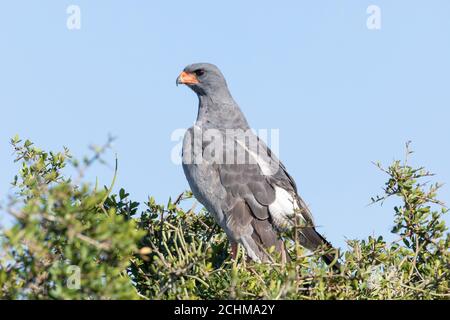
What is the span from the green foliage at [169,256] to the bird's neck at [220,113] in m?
1.26

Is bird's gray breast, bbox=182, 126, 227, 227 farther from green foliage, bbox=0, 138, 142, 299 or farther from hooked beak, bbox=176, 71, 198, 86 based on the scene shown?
green foliage, bbox=0, 138, 142, 299

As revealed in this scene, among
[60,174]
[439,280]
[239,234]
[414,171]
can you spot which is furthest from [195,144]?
[439,280]

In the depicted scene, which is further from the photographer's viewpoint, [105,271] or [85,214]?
[85,214]

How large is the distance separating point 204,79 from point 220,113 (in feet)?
1.89

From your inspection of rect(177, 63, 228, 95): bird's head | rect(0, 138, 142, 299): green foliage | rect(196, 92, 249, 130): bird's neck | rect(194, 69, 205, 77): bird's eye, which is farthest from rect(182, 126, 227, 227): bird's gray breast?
rect(0, 138, 142, 299): green foliage

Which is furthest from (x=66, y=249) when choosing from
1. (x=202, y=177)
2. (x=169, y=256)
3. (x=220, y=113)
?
(x=220, y=113)

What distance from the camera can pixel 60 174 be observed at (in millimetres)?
6676

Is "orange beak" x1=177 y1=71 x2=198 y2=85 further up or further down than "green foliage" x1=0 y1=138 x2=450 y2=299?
further up

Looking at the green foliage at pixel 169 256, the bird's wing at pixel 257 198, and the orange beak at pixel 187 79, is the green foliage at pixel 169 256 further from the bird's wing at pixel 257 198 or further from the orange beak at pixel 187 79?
the orange beak at pixel 187 79

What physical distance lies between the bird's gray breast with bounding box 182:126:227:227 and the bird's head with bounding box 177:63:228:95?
3.63 ft

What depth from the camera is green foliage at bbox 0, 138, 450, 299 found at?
3.44 m

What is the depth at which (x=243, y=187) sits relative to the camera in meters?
7.96
